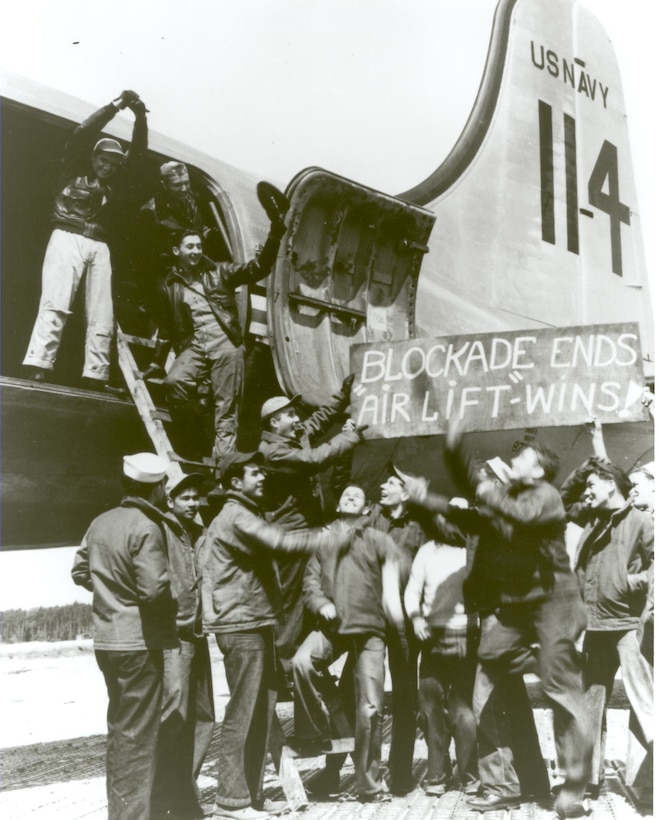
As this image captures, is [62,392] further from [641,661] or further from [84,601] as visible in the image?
[641,661]

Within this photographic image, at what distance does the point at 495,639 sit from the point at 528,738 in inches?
18.3

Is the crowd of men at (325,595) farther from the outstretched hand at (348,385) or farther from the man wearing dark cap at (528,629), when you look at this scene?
the outstretched hand at (348,385)

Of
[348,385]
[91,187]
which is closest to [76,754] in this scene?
[348,385]

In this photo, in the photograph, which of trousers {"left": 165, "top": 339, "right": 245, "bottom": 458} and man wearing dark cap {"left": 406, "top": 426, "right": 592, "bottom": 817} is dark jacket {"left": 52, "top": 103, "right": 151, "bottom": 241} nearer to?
trousers {"left": 165, "top": 339, "right": 245, "bottom": 458}

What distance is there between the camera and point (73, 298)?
4562 mm

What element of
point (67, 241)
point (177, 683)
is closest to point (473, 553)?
point (177, 683)

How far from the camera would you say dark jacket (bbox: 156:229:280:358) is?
4859 millimetres

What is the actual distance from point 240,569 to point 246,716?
67 centimetres

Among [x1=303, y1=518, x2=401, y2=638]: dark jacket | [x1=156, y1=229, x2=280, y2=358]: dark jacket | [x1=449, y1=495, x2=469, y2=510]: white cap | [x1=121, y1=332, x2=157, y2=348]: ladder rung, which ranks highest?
[x1=156, y1=229, x2=280, y2=358]: dark jacket

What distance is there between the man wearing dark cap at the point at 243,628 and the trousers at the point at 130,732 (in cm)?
35

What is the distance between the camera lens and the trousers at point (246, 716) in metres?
4.15

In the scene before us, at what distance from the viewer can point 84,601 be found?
177 inches

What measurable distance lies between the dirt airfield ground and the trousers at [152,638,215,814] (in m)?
0.19

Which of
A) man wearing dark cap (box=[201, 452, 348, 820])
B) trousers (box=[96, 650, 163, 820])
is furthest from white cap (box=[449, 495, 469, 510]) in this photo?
trousers (box=[96, 650, 163, 820])
